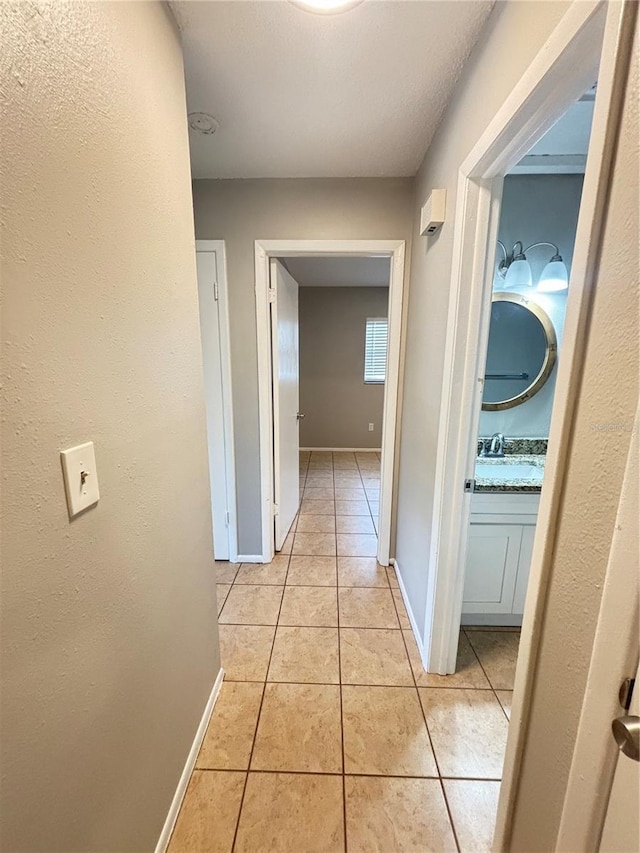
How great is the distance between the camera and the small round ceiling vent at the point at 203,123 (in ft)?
4.91

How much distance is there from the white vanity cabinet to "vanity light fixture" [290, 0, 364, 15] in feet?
5.81

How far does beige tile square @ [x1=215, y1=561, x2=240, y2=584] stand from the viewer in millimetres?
2291

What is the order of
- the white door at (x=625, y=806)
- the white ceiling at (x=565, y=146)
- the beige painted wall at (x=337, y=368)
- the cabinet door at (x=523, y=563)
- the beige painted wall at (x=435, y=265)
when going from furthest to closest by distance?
1. the beige painted wall at (x=337, y=368)
2. the cabinet door at (x=523, y=563)
3. the white ceiling at (x=565, y=146)
4. the beige painted wall at (x=435, y=265)
5. the white door at (x=625, y=806)

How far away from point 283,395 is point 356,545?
1.29 metres

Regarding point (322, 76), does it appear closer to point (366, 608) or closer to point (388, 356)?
point (388, 356)

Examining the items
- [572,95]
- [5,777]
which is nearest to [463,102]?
[572,95]

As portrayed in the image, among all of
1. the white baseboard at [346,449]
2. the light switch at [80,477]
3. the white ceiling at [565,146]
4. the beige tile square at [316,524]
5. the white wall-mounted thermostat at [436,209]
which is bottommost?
the beige tile square at [316,524]

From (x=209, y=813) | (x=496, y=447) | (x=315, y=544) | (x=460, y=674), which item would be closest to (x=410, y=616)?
(x=460, y=674)

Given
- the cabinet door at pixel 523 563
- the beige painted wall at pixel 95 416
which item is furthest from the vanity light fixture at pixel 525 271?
the beige painted wall at pixel 95 416

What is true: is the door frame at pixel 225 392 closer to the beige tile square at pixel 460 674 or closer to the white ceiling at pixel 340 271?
the beige tile square at pixel 460 674

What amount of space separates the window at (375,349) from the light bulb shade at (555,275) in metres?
2.97

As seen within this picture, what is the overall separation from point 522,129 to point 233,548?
250 centimetres

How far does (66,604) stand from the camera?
2.12ft

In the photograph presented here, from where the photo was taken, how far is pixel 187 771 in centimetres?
119
